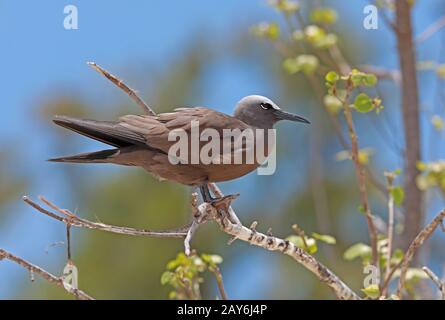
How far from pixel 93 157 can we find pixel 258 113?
135cm

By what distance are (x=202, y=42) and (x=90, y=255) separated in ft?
20.5

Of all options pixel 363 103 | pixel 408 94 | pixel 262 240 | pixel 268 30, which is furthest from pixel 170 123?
pixel 408 94

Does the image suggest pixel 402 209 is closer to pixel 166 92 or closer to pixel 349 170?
pixel 349 170

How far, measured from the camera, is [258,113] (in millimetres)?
5133

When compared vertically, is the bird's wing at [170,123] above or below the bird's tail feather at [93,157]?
above

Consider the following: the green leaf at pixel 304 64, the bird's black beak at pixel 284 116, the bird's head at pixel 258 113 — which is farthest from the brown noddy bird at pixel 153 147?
the green leaf at pixel 304 64

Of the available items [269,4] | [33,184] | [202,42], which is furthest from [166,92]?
[269,4]

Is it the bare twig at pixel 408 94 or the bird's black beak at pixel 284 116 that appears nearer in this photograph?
the bird's black beak at pixel 284 116

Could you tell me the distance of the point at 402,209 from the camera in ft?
22.3

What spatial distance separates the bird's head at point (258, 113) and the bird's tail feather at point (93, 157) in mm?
1106

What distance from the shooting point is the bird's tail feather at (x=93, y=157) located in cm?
423

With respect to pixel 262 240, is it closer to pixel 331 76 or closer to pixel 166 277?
pixel 166 277

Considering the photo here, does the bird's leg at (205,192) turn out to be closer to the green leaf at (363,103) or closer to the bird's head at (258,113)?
the bird's head at (258,113)
